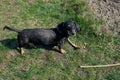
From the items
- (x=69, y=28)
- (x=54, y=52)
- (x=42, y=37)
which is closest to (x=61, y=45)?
(x=54, y=52)

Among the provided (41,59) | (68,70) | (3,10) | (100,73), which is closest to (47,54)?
(41,59)

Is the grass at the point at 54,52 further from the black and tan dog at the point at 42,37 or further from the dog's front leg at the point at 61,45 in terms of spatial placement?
the black and tan dog at the point at 42,37

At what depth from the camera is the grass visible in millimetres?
6980

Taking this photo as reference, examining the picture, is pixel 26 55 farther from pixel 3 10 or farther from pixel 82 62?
pixel 3 10

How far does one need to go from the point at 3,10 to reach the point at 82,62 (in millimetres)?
2626

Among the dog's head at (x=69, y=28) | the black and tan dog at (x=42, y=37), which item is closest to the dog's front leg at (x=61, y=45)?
the black and tan dog at (x=42, y=37)

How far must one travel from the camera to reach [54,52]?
7480mm

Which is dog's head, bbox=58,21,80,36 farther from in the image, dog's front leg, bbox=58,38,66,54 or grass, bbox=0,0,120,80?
grass, bbox=0,0,120,80

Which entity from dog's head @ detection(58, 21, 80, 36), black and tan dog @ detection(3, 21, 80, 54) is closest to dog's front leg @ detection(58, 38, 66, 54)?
black and tan dog @ detection(3, 21, 80, 54)

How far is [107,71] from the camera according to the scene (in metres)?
7.09

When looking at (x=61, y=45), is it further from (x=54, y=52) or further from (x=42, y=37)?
(x=42, y=37)

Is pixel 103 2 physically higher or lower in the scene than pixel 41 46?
higher

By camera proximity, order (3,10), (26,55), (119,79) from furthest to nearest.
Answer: (3,10), (26,55), (119,79)

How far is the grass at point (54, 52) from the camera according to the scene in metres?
6.98
